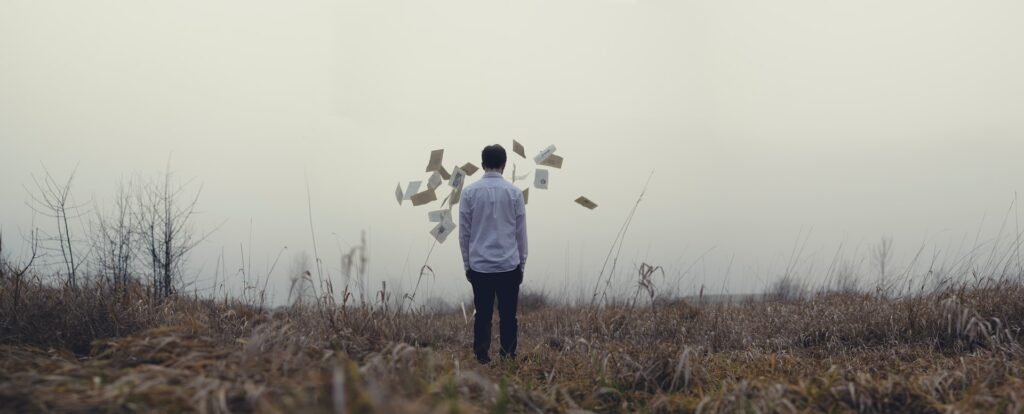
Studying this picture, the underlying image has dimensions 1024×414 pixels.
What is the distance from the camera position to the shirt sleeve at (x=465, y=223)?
233 inches

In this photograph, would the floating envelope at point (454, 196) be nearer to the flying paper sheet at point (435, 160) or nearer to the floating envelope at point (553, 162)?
the flying paper sheet at point (435, 160)

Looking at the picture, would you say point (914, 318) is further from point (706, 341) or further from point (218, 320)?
point (218, 320)

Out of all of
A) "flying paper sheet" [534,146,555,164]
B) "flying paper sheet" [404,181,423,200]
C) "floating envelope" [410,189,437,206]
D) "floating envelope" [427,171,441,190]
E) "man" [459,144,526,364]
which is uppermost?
"flying paper sheet" [534,146,555,164]

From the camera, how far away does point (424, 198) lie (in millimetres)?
6754

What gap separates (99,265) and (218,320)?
3898 millimetres

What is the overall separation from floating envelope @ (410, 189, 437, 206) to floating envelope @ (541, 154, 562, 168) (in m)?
1.11

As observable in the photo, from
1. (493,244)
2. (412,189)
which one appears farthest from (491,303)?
(412,189)

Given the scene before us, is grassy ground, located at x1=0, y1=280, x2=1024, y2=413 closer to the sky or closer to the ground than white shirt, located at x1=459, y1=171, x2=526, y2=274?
closer to the ground

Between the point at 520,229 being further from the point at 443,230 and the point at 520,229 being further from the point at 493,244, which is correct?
the point at 443,230

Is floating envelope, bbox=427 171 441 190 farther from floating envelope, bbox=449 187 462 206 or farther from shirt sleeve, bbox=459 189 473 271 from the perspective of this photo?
shirt sleeve, bbox=459 189 473 271

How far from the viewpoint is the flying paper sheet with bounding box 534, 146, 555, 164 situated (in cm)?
667

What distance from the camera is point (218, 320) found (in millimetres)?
6383

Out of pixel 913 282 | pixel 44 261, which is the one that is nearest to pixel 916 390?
pixel 913 282

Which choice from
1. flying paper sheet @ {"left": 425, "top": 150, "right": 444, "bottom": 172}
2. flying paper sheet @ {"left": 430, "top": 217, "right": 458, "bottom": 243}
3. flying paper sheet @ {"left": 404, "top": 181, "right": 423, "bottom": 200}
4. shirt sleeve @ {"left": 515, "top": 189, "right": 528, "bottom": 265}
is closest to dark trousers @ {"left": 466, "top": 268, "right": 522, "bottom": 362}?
shirt sleeve @ {"left": 515, "top": 189, "right": 528, "bottom": 265}
